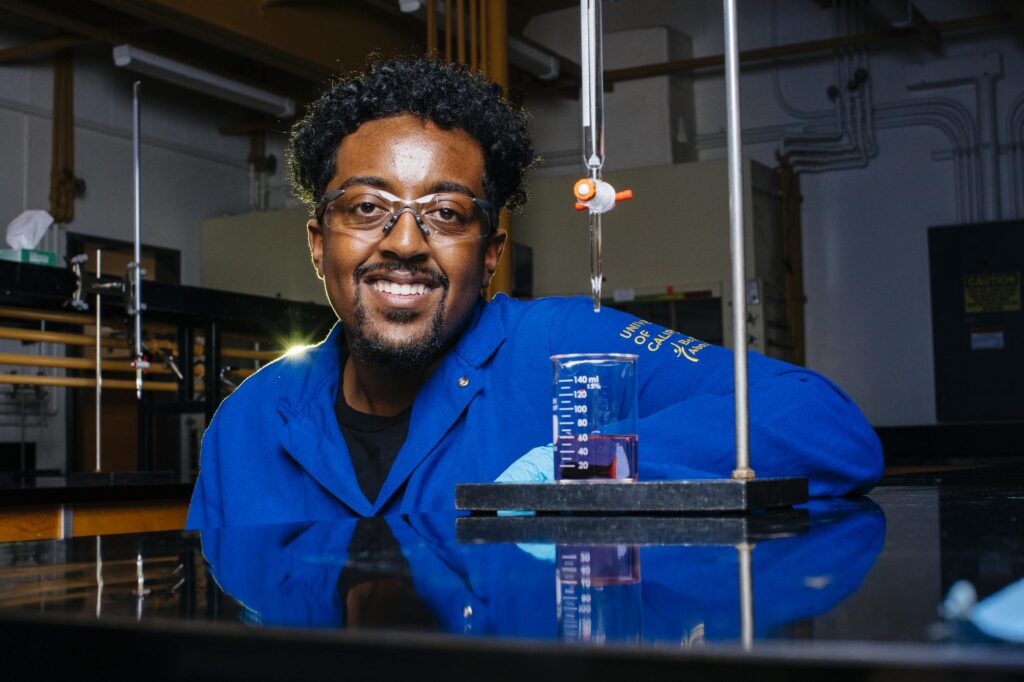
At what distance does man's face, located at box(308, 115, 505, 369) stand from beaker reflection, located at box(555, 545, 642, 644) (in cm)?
85

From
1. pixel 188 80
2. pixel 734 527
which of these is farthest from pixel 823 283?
pixel 734 527

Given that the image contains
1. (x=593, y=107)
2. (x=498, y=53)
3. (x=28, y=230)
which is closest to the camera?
(x=593, y=107)

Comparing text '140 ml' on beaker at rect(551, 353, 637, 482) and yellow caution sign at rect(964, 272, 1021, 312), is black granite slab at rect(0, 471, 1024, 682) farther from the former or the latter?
yellow caution sign at rect(964, 272, 1021, 312)

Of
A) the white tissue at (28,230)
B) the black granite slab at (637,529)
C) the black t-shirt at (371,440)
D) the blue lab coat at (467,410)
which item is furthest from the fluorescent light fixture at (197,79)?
the black granite slab at (637,529)

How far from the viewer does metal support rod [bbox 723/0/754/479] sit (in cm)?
86

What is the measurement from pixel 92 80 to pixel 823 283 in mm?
4384

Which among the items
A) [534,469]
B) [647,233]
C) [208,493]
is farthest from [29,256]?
[534,469]

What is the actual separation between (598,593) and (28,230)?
426cm

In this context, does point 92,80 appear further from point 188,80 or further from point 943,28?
point 943,28

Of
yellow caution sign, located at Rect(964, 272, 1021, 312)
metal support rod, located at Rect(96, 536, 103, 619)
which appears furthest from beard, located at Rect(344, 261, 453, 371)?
yellow caution sign, located at Rect(964, 272, 1021, 312)

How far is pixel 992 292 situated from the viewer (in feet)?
20.0

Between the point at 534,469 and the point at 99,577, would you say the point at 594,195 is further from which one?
the point at 99,577

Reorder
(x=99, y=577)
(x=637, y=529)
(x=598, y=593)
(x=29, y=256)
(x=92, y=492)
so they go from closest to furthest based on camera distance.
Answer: (x=598, y=593), (x=99, y=577), (x=637, y=529), (x=92, y=492), (x=29, y=256)

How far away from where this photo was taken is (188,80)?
5.82 metres
